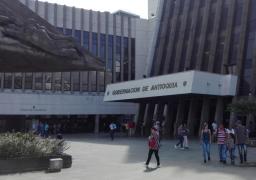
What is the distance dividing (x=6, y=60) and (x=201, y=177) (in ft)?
28.5

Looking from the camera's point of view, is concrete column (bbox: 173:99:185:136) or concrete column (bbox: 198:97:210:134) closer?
concrete column (bbox: 198:97:210:134)

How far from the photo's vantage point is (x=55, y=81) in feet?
165

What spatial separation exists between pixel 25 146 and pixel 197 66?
27.0 metres

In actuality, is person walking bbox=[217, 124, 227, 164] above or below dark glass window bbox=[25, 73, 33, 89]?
below

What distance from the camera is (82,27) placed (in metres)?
52.1

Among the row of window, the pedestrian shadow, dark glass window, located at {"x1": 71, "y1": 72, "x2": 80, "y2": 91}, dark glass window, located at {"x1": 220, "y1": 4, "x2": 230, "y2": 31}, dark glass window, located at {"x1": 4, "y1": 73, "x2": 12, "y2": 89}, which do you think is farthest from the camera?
dark glass window, located at {"x1": 71, "y1": 72, "x2": 80, "y2": 91}

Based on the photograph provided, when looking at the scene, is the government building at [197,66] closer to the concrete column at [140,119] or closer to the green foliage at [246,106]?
the concrete column at [140,119]

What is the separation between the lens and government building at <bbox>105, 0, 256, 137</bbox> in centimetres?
3388

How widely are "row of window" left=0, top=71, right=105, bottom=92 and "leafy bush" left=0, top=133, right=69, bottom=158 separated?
3104 centimetres

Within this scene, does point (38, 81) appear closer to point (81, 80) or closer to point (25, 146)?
point (81, 80)

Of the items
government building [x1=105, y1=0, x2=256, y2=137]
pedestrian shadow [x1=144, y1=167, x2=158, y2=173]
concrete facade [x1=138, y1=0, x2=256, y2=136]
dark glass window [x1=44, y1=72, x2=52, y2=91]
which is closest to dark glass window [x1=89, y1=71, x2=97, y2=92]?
dark glass window [x1=44, y1=72, x2=52, y2=91]

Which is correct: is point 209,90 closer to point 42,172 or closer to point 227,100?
point 227,100

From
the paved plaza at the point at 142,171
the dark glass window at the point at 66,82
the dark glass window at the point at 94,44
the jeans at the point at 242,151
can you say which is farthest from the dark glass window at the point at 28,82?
the jeans at the point at 242,151

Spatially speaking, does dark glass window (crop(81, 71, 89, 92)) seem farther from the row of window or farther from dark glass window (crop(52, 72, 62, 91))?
dark glass window (crop(52, 72, 62, 91))
